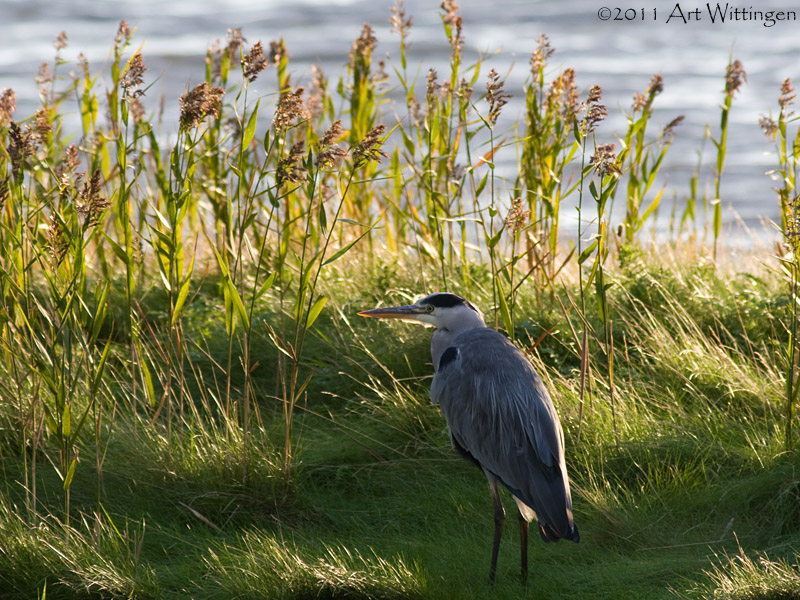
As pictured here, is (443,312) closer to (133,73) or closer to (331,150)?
(331,150)

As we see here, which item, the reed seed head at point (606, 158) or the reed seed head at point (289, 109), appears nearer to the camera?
Answer: the reed seed head at point (289, 109)

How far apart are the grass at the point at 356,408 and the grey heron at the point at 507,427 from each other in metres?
0.23

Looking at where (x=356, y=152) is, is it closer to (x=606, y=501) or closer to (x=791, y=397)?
(x=606, y=501)

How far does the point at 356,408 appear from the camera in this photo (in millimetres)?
4703

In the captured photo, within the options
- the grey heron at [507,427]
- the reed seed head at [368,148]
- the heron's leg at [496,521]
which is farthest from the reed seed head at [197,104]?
the heron's leg at [496,521]

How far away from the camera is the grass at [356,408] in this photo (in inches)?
136

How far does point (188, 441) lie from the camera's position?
4117mm

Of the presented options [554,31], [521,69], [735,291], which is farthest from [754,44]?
[735,291]

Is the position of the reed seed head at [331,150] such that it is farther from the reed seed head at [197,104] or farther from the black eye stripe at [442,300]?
the black eye stripe at [442,300]

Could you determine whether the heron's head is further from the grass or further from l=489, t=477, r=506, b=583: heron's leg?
l=489, t=477, r=506, b=583: heron's leg

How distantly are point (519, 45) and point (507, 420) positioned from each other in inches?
473

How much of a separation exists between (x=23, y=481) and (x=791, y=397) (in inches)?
125

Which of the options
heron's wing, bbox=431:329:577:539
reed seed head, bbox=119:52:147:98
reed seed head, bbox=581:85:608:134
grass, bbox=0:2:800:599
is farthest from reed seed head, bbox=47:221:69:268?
reed seed head, bbox=581:85:608:134

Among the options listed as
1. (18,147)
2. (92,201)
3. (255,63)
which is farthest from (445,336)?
(18,147)
